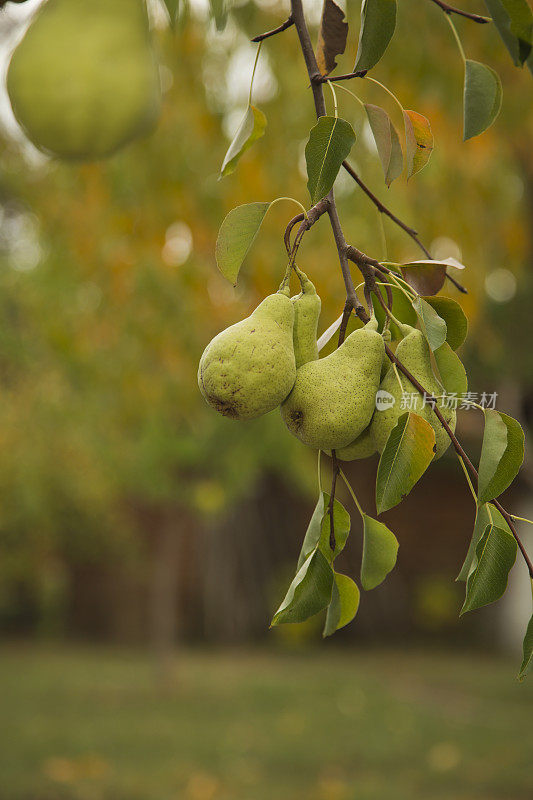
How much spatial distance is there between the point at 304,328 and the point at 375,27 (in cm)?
24

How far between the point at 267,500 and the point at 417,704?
3216 millimetres

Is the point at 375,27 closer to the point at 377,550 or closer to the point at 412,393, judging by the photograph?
the point at 412,393

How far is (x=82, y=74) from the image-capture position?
50cm

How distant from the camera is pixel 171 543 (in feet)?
22.6

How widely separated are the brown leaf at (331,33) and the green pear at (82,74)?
17 cm

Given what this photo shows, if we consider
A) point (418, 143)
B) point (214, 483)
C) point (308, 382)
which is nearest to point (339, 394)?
point (308, 382)

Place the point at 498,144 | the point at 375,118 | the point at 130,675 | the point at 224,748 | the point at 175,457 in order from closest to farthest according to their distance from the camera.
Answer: the point at 375,118
the point at 498,144
the point at 224,748
the point at 175,457
the point at 130,675

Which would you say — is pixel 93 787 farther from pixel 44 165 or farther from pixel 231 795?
pixel 44 165

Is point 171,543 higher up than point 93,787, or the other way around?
point 93,787

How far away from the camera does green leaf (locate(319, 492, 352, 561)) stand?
0.62m

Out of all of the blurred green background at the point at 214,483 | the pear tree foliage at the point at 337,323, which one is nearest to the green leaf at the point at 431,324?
the pear tree foliage at the point at 337,323

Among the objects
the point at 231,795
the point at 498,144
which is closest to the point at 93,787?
the point at 231,795

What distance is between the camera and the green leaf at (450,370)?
24.0 inches

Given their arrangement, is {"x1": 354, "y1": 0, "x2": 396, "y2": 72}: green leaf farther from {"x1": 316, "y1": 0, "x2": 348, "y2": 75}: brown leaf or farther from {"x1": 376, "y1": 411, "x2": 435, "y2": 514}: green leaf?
{"x1": 376, "y1": 411, "x2": 435, "y2": 514}: green leaf
